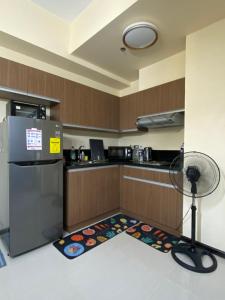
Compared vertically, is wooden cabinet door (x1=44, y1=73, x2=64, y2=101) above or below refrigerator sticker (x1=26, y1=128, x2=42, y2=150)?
above

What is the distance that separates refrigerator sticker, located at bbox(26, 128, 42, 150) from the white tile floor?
1.12 m

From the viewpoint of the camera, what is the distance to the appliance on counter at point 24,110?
1.93 m

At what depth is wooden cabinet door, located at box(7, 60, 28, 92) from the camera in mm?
1884

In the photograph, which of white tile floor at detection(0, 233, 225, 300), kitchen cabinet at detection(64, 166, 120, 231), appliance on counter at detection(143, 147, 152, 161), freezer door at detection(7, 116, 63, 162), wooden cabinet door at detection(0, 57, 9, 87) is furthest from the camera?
appliance on counter at detection(143, 147, 152, 161)

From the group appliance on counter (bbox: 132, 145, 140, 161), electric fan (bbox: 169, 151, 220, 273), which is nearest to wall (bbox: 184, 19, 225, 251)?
electric fan (bbox: 169, 151, 220, 273)

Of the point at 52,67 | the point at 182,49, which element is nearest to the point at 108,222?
the point at 52,67

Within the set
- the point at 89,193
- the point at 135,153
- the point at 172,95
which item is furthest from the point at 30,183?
the point at 172,95

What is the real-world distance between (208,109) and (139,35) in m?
1.13

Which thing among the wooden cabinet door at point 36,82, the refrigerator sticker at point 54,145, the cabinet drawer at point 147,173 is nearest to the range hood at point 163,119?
the cabinet drawer at point 147,173

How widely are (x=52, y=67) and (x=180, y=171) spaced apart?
7.70 feet

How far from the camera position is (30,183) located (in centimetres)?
173

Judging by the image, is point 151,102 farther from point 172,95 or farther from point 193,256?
point 193,256

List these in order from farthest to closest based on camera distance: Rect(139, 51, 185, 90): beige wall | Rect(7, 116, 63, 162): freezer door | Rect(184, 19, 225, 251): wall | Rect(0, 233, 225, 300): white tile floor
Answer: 1. Rect(139, 51, 185, 90): beige wall
2. Rect(184, 19, 225, 251): wall
3. Rect(7, 116, 63, 162): freezer door
4. Rect(0, 233, 225, 300): white tile floor

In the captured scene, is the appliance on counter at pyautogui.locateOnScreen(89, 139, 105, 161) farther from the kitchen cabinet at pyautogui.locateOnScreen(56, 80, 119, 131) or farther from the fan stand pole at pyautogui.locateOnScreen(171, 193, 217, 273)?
the fan stand pole at pyautogui.locateOnScreen(171, 193, 217, 273)
